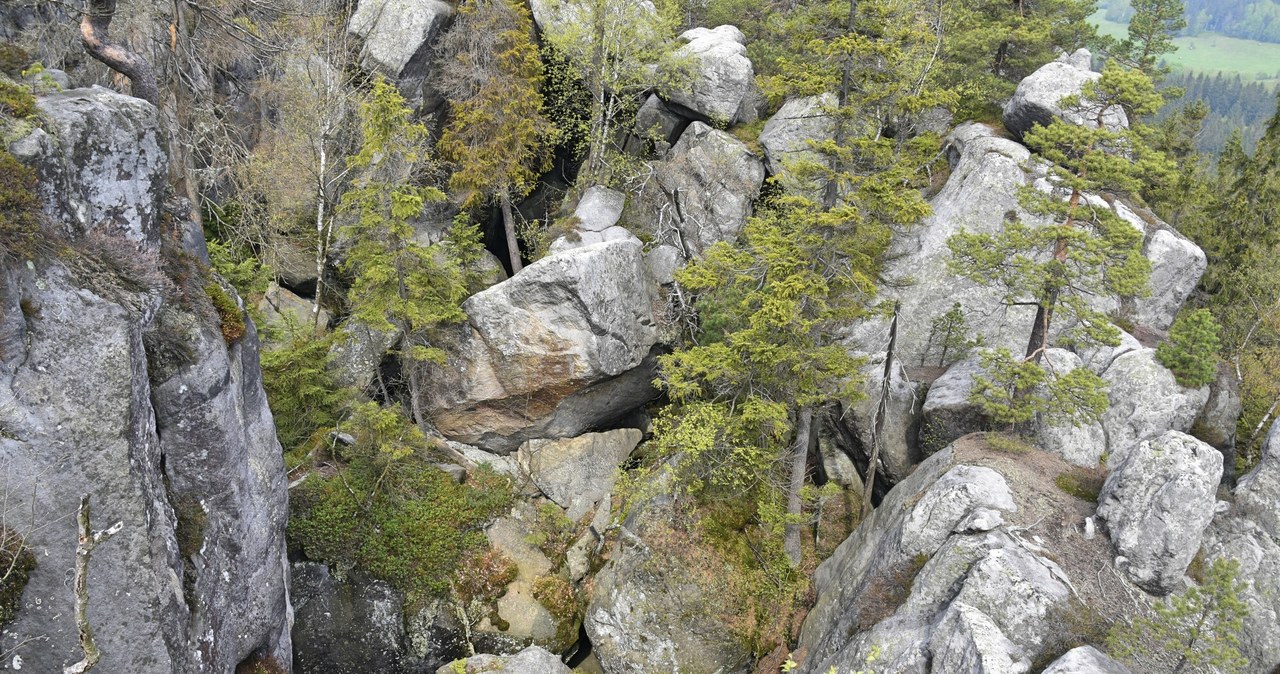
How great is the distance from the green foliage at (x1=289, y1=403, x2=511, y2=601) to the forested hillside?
0.33 feet

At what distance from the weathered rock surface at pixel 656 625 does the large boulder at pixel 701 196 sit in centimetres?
1127

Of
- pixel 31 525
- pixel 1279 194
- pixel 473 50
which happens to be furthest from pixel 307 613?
pixel 1279 194

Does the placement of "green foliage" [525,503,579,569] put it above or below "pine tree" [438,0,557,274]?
below

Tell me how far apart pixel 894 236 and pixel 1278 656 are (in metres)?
13.9

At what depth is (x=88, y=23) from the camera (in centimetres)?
1162

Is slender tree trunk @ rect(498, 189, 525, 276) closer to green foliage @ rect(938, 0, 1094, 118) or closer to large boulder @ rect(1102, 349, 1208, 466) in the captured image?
green foliage @ rect(938, 0, 1094, 118)

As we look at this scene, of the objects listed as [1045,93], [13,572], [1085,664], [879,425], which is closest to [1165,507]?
[1085,664]

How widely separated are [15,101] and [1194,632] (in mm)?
18137

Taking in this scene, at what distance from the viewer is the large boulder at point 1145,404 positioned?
628 inches

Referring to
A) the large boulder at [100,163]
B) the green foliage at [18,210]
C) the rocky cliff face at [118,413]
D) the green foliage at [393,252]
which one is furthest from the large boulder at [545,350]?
the green foliage at [18,210]

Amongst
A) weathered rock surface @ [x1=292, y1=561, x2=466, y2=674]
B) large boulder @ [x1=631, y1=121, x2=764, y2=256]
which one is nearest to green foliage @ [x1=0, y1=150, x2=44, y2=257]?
weathered rock surface @ [x1=292, y1=561, x2=466, y2=674]

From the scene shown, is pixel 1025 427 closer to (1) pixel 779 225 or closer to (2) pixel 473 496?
(1) pixel 779 225

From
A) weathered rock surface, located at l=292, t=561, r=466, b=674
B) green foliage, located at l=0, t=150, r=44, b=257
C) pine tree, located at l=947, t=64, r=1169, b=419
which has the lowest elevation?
weathered rock surface, located at l=292, t=561, r=466, b=674

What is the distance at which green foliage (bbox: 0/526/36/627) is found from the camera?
369 inches
